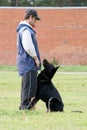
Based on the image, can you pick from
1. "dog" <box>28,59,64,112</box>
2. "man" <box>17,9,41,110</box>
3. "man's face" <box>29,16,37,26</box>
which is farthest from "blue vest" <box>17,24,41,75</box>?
"dog" <box>28,59,64,112</box>

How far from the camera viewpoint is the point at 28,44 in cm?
995

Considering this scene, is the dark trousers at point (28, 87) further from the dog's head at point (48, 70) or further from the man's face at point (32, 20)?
the man's face at point (32, 20)

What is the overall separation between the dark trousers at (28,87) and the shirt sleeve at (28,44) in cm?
37

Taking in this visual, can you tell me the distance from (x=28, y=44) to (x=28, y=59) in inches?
12.4

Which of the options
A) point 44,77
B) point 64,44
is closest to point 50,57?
point 64,44

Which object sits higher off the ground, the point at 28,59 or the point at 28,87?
the point at 28,59

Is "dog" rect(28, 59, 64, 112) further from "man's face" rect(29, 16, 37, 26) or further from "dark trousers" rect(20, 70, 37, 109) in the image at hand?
"man's face" rect(29, 16, 37, 26)

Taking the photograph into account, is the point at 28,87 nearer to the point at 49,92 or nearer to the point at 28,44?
the point at 49,92

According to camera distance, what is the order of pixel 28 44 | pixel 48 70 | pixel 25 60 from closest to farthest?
pixel 28 44 < pixel 25 60 < pixel 48 70

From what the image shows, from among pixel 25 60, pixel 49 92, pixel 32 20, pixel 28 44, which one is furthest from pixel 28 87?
pixel 32 20

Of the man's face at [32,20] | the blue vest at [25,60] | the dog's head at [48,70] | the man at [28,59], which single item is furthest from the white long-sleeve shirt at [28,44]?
the dog's head at [48,70]

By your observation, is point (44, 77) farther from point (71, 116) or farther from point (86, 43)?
point (86, 43)

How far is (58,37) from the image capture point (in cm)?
3803

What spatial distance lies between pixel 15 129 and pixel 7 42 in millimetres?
30936
